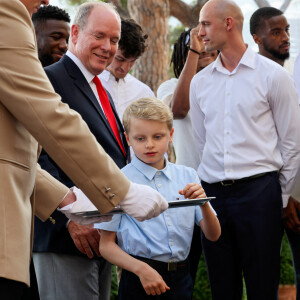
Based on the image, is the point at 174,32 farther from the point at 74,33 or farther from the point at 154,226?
the point at 154,226

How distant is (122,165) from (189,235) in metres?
0.54

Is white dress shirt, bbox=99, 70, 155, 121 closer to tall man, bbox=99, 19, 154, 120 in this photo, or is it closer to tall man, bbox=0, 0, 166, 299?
tall man, bbox=99, 19, 154, 120

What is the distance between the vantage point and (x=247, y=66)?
4.07 metres

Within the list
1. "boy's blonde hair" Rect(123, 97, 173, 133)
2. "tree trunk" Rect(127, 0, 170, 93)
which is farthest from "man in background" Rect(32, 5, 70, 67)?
"tree trunk" Rect(127, 0, 170, 93)

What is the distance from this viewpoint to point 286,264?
18.6ft

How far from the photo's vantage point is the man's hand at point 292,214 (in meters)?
4.14

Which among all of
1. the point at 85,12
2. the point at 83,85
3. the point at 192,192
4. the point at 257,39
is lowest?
the point at 192,192

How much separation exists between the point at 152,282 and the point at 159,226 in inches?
15.0

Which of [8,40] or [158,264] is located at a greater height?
[8,40]

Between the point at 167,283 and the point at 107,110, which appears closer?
the point at 167,283

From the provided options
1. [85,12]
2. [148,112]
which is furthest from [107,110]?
[85,12]

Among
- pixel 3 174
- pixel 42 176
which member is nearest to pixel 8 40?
pixel 3 174

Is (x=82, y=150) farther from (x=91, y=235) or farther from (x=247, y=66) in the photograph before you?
(x=247, y=66)

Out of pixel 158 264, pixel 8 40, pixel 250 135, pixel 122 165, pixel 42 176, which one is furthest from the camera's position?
pixel 250 135
